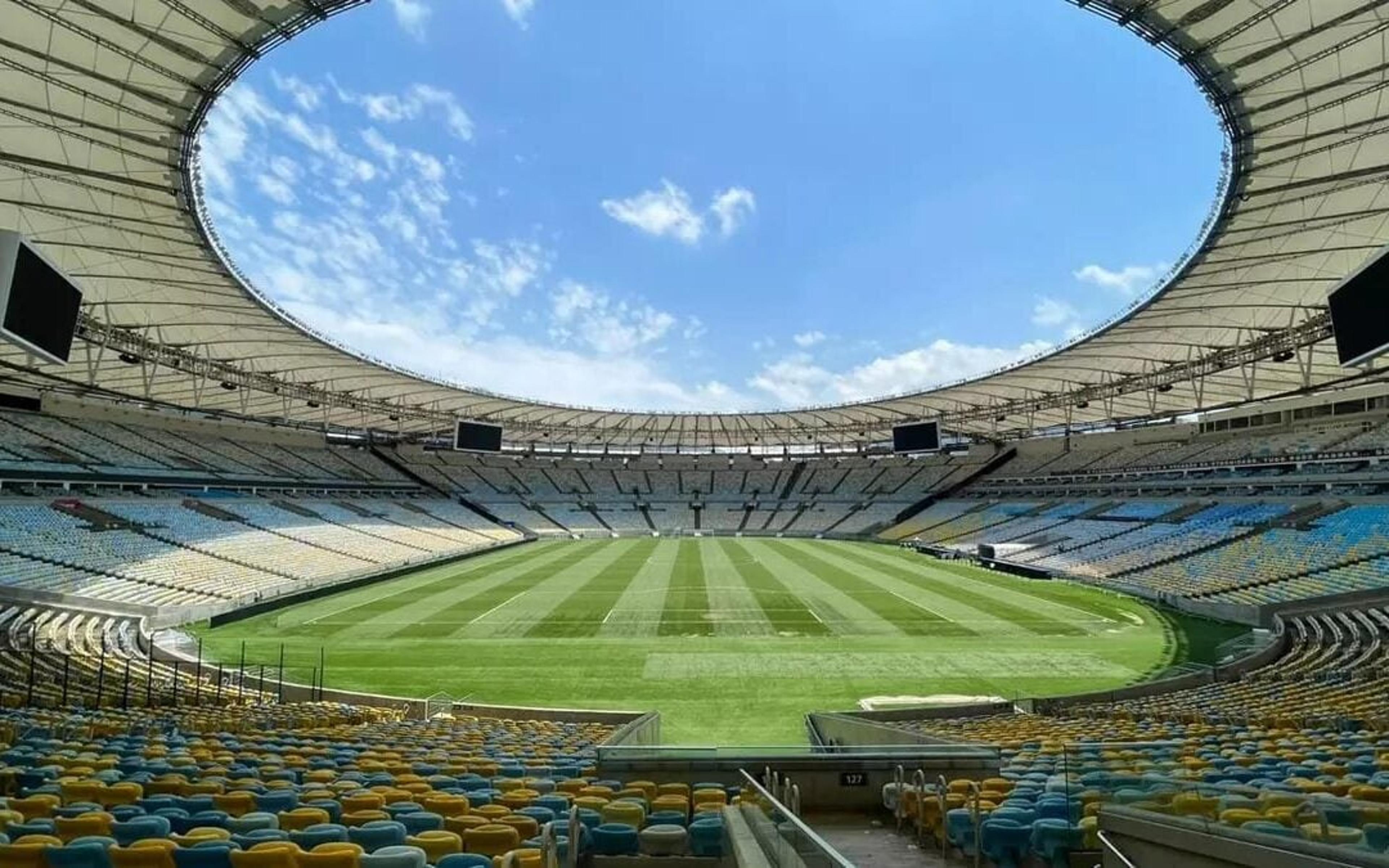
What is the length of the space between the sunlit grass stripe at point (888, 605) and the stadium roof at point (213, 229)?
1327 centimetres

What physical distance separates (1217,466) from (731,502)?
43.4m

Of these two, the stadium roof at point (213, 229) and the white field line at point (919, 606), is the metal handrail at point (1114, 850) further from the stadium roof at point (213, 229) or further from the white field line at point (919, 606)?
the white field line at point (919, 606)

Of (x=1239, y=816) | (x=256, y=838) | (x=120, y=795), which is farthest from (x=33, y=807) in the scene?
(x=1239, y=816)

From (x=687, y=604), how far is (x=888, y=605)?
7903mm

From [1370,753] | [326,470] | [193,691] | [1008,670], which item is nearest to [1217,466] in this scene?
[1008,670]

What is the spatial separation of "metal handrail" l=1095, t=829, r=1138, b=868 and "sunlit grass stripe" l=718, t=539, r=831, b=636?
2032cm

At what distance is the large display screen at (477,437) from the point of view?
55469 mm

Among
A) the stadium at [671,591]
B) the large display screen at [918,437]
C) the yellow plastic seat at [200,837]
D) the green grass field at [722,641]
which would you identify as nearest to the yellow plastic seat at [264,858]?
the stadium at [671,591]

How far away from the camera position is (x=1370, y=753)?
25.2ft

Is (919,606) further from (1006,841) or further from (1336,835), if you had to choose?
(1336,835)

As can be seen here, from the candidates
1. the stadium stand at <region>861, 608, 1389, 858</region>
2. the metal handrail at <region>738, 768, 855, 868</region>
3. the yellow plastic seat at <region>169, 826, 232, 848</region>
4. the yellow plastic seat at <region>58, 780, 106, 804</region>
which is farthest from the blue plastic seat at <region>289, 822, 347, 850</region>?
the stadium stand at <region>861, 608, 1389, 858</region>

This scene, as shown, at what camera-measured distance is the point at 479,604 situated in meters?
31.6

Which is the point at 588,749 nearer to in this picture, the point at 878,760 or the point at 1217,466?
the point at 878,760

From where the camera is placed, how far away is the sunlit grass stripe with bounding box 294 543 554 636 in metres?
27.2
